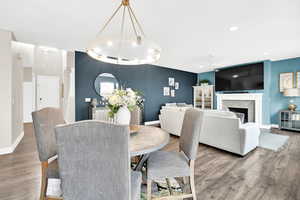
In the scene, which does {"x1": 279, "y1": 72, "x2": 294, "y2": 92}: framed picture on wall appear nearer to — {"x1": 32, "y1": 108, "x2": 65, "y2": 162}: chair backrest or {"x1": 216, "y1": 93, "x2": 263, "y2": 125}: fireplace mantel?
{"x1": 216, "y1": 93, "x2": 263, "y2": 125}: fireplace mantel

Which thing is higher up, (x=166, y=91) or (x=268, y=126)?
(x=166, y=91)

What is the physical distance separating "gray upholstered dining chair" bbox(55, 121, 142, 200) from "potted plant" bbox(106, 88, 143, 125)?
788mm

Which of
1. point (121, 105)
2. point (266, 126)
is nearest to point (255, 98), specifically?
point (266, 126)

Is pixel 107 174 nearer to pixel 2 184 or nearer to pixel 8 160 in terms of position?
pixel 2 184

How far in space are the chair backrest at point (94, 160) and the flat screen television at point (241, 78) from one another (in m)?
6.31

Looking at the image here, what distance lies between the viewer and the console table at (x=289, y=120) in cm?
465

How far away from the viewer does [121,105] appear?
165 cm

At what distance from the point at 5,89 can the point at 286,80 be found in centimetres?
820

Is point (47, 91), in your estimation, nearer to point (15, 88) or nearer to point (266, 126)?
point (15, 88)

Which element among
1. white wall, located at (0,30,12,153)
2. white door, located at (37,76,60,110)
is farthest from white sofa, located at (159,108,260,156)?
white door, located at (37,76,60,110)

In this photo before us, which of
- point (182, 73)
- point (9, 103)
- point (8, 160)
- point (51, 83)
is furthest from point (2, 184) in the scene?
point (182, 73)

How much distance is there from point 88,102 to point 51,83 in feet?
8.62

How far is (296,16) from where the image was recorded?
2.47 meters

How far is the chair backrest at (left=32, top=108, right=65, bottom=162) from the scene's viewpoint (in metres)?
1.33
